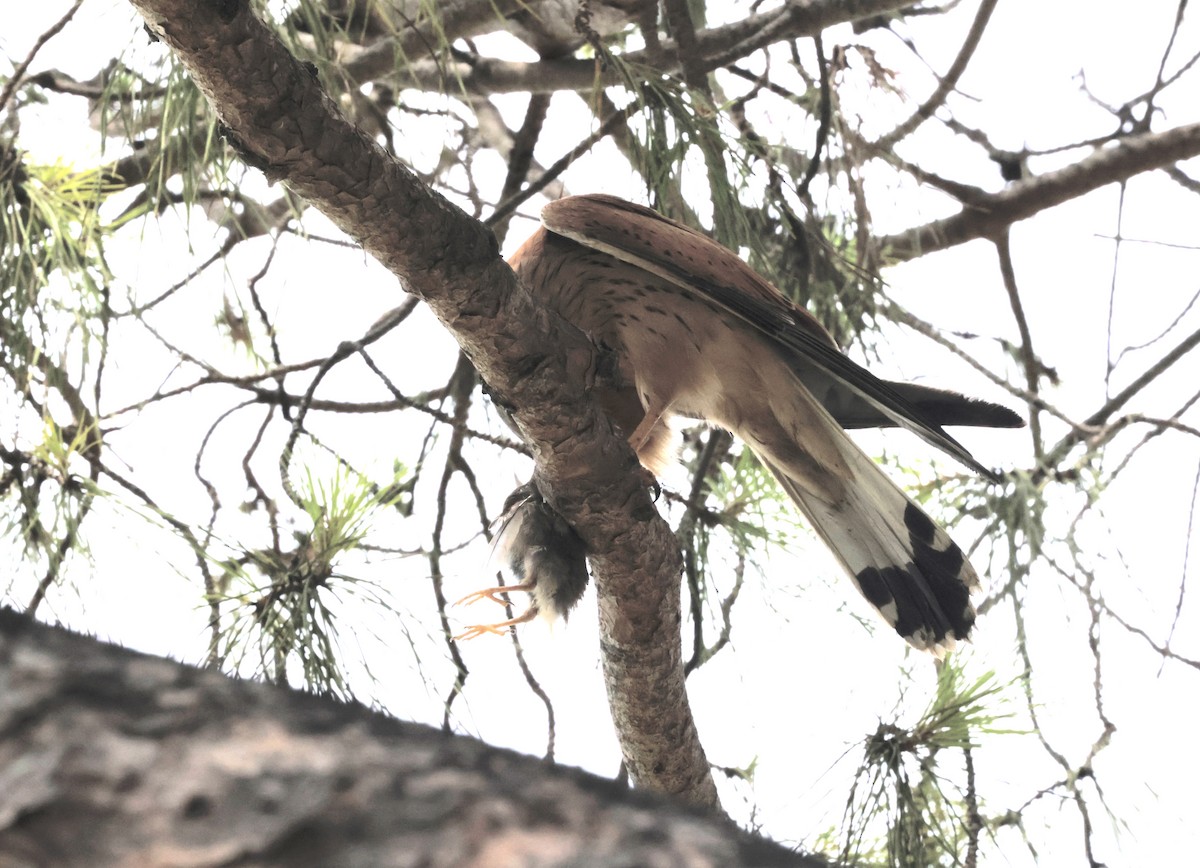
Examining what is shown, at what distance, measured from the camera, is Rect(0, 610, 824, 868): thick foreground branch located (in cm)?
39

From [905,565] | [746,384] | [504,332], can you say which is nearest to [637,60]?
[746,384]

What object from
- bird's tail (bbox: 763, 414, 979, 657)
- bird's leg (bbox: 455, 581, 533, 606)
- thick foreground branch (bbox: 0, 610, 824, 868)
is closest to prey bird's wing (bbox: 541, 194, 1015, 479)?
bird's tail (bbox: 763, 414, 979, 657)

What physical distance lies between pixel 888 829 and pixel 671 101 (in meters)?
1.44

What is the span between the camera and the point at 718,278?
2.10 meters

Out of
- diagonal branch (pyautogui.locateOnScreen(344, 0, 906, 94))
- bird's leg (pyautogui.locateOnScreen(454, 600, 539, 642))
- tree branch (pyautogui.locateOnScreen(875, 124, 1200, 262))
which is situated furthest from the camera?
tree branch (pyautogui.locateOnScreen(875, 124, 1200, 262))

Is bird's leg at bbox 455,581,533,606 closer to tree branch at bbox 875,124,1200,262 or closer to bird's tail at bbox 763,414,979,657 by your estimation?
bird's tail at bbox 763,414,979,657

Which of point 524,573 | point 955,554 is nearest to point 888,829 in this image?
point 955,554

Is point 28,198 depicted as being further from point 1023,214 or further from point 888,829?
point 1023,214

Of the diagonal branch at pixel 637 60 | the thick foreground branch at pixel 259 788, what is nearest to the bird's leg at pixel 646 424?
the diagonal branch at pixel 637 60

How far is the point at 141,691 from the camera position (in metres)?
0.43

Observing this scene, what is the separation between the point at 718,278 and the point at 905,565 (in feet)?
2.25

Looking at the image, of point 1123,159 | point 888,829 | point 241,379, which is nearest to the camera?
point 888,829

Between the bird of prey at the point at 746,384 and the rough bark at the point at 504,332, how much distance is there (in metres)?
0.21

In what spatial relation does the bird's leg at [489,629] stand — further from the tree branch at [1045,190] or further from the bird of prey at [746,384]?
the tree branch at [1045,190]
